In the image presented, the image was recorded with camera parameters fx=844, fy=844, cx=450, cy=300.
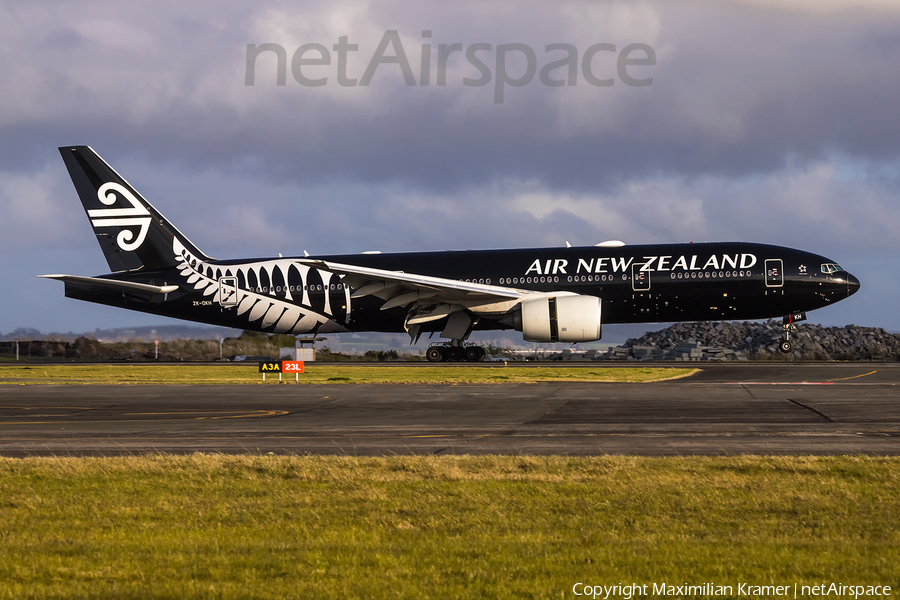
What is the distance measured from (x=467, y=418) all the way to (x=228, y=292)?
2457cm

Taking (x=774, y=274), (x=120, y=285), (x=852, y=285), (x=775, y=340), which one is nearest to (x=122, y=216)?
(x=120, y=285)

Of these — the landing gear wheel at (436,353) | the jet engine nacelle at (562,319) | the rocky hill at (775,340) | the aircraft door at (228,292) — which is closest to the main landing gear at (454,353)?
the landing gear wheel at (436,353)

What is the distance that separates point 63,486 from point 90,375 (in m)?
26.3

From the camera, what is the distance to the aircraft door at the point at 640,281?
3569 cm

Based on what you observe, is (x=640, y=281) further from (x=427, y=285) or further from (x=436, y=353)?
(x=436, y=353)

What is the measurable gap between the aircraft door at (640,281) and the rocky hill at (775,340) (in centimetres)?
1835

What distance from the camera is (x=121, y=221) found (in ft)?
136

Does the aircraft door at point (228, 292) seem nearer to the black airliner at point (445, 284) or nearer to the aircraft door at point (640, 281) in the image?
the black airliner at point (445, 284)

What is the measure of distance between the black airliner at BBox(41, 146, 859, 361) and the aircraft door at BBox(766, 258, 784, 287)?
42mm

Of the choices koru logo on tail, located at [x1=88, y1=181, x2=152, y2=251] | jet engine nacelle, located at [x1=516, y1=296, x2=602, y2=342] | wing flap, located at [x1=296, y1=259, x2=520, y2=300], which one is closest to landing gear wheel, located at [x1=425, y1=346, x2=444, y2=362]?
wing flap, located at [x1=296, y1=259, x2=520, y2=300]

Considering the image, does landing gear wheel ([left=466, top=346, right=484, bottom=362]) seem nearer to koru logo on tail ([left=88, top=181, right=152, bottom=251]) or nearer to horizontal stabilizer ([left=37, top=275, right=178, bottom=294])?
horizontal stabilizer ([left=37, top=275, right=178, bottom=294])

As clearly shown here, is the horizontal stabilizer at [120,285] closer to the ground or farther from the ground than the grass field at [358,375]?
farther from the ground

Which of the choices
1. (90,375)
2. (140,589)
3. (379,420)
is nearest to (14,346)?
(90,375)

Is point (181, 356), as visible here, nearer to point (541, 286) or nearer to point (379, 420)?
point (541, 286)
